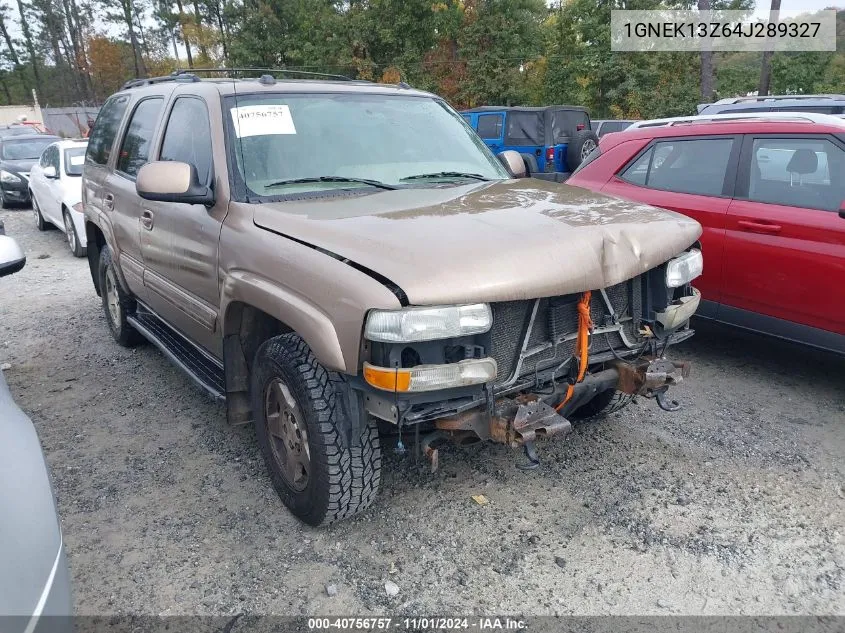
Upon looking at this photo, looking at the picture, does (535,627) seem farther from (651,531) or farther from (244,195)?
(244,195)

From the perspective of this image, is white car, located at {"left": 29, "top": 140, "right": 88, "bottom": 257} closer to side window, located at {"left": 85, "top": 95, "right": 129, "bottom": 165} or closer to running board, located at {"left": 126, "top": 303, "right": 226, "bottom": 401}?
side window, located at {"left": 85, "top": 95, "right": 129, "bottom": 165}

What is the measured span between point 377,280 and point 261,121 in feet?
4.81

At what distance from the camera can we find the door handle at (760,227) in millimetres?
4241

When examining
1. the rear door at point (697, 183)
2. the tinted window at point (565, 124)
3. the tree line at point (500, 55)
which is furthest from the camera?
the tree line at point (500, 55)

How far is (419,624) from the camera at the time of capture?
2.43 meters

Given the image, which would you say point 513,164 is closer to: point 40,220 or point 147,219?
point 147,219

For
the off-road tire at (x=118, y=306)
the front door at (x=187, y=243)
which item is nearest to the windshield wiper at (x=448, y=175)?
the front door at (x=187, y=243)

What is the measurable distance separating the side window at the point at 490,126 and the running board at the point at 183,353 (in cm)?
1135

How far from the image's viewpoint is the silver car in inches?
59.7

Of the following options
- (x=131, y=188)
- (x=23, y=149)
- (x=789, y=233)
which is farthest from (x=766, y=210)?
(x=23, y=149)

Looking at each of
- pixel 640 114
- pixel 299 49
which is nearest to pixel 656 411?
pixel 640 114

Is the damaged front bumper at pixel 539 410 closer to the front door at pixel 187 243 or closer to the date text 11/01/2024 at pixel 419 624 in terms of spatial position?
the date text 11/01/2024 at pixel 419 624

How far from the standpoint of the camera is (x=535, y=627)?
2.40m

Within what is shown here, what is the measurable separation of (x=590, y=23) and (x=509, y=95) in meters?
4.71
